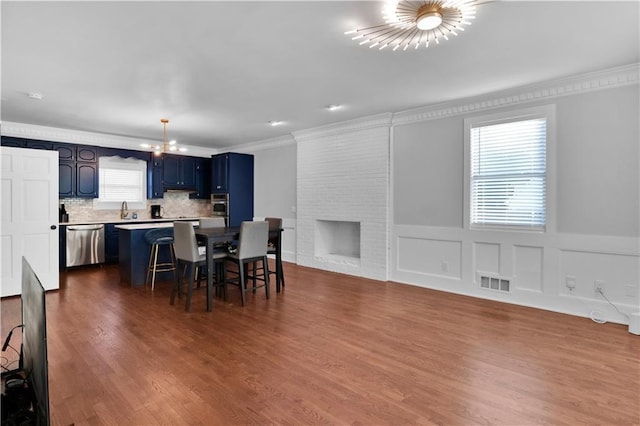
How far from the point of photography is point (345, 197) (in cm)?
598

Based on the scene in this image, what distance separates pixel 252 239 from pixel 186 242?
76cm

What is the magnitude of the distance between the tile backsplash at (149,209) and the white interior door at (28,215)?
208 cm

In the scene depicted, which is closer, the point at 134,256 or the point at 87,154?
the point at 134,256

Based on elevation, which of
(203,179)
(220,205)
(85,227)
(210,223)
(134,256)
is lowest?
(134,256)

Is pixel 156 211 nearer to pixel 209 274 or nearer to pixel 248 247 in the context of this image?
pixel 248 247

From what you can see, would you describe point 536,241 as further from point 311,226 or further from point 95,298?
point 95,298

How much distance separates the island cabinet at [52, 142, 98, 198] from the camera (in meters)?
6.23

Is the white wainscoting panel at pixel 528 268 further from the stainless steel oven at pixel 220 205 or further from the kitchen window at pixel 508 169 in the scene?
the stainless steel oven at pixel 220 205

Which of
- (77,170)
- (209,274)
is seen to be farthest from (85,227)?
(209,274)

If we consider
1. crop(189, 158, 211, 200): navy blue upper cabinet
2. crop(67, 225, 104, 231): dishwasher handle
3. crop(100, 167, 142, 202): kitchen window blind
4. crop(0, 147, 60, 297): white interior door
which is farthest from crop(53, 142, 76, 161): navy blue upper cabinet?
crop(189, 158, 211, 200): navy blue upper cabinet

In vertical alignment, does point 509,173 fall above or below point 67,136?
below

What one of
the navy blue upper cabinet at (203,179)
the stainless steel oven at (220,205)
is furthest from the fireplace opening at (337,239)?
the navy blue upper cabinet at (203,179)

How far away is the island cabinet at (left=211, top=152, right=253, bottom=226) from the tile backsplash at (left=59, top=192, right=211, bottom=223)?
67 centimetres

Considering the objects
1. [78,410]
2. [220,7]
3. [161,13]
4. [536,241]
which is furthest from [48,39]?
[536,241]
